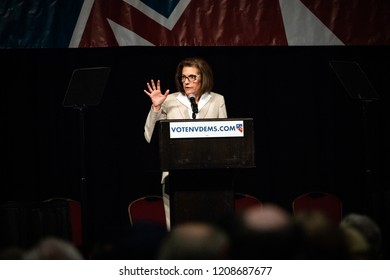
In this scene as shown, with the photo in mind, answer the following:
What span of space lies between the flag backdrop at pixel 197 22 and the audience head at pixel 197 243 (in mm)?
4533

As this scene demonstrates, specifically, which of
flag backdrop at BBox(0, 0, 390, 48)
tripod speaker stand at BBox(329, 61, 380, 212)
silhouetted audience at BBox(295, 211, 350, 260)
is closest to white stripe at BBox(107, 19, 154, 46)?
flag backdrop at BBox(0, 0, 390, 48)

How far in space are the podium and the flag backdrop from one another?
2169 mm

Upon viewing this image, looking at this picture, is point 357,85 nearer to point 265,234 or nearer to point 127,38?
point 127,38

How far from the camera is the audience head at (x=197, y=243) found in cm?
99

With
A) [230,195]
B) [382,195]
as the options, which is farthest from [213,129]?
[382,195]

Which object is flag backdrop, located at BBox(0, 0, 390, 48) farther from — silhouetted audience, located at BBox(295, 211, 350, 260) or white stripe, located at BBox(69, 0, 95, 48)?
silhouetted audience, located at BBox(295, 211, 350, 260)

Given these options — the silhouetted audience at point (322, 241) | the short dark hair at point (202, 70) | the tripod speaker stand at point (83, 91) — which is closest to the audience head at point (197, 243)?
the silhouetted audience at point (322, 241)

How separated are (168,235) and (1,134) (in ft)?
17.7

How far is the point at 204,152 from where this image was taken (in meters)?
3.44

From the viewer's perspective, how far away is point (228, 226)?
1.01m

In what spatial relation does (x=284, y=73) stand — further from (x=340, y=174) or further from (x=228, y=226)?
(x=228, y=226)

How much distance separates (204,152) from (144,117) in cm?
275

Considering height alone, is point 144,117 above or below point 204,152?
above

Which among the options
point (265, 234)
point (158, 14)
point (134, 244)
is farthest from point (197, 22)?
point (265, 234)
